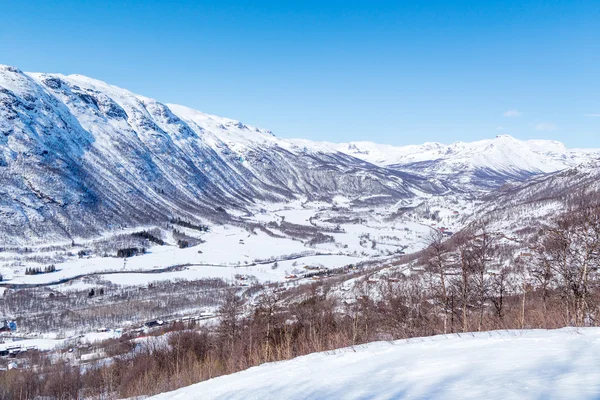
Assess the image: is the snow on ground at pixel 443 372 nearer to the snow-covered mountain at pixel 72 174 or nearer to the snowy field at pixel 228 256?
the snowy field at pixel 228 256

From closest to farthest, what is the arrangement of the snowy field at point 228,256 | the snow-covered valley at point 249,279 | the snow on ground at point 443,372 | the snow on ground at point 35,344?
the snow on ground at point 443,372 → the snow-covered valley at point 249,279 → the snow on ground at point 35,344 → the snowy field at point 228,256

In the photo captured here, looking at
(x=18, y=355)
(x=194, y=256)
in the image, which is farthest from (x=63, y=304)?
(x=194, y=256)

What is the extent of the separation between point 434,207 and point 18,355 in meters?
165

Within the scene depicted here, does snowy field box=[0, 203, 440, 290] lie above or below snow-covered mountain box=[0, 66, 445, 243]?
below

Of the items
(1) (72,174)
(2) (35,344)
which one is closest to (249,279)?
(2) (35,344)

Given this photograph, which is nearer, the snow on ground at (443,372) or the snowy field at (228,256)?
the snow on ground at (443,372)

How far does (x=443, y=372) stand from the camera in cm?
543

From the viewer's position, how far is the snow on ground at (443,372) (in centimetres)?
456

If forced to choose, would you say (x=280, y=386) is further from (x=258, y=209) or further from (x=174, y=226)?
(x=258, y=209)

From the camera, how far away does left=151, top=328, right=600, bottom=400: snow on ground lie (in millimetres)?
4562

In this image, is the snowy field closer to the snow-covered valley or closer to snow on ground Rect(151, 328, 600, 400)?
the snow-covered valley

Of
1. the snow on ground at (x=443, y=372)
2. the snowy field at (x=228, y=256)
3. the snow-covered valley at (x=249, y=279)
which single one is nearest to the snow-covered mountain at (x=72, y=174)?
the snow-covered valley at (x=249, y=279)

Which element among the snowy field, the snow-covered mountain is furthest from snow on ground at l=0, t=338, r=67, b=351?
the snow-covered mountain

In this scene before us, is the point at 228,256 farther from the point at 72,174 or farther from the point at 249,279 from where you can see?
the point at 72,174
